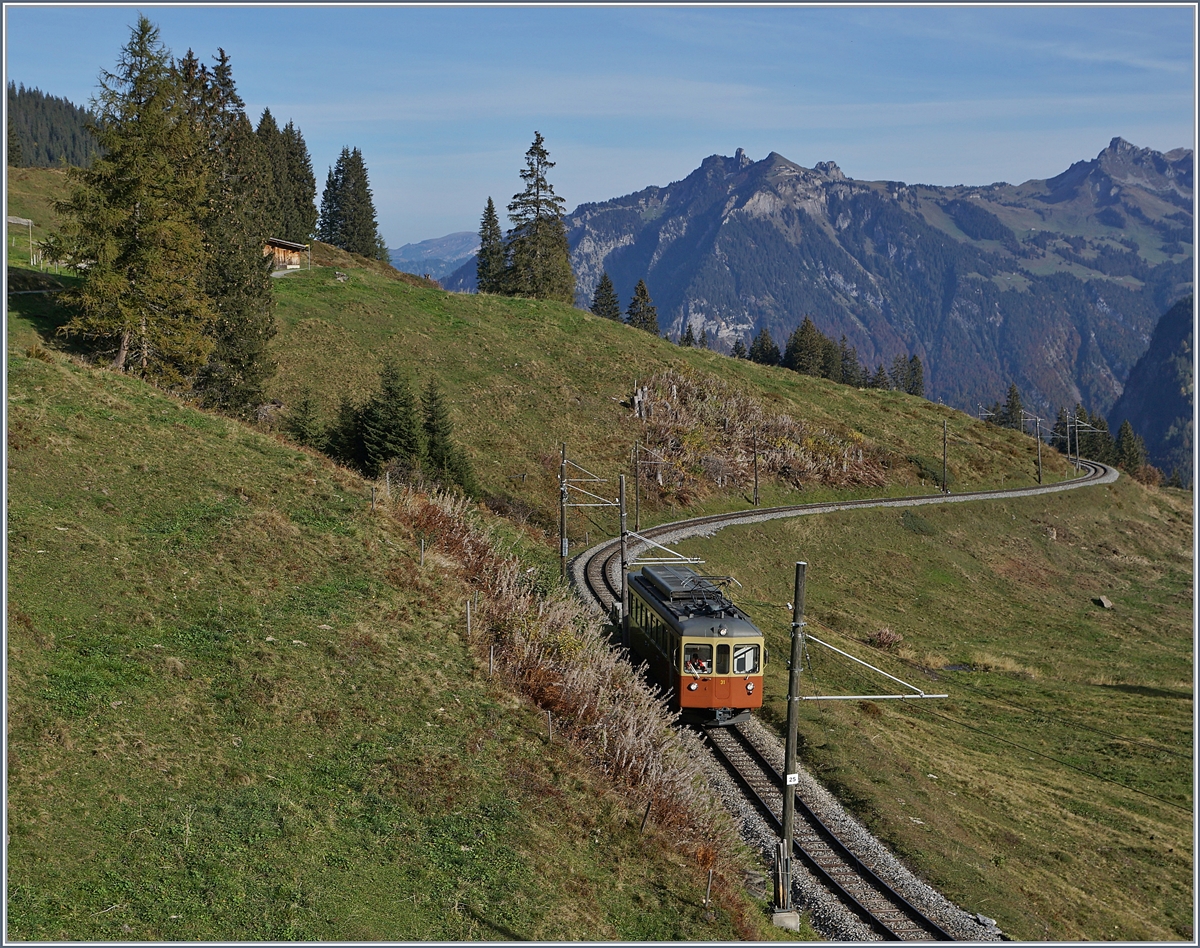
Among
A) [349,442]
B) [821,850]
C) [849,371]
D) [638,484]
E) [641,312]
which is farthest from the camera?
[849,371]

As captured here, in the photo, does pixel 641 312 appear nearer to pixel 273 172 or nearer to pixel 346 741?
pixel 273 172

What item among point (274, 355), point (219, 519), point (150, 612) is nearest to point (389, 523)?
point (219, 519)

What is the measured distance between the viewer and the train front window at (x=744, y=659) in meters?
25.1

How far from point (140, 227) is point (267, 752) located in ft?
96.5

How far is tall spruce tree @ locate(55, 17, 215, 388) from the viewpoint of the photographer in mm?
39125

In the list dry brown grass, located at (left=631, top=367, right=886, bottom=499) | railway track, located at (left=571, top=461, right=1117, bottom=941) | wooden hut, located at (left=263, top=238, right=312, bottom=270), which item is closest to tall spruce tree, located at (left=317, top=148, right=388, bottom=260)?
wooden hut, located at (left=263, top=238, right=312, bottom=270)

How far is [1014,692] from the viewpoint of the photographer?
4412 centimetres

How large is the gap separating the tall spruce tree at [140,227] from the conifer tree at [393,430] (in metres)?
9.17

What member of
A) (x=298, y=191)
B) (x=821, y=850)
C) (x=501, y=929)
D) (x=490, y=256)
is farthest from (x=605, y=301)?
(x=501, y=929)

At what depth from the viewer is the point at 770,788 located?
Answer: 23.3m

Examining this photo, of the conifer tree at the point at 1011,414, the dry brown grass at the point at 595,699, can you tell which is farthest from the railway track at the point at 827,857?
the conifer tree at the point at 1011,414

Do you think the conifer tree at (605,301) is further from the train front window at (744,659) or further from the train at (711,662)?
the train front window at (744,659)

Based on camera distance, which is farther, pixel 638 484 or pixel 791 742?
pixel 638 484

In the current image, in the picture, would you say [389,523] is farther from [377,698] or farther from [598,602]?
[598,602]
